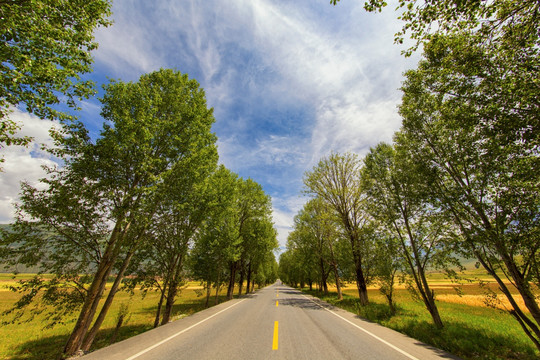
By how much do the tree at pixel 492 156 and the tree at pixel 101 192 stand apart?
37.8ft

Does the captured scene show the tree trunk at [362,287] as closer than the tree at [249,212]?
Yes

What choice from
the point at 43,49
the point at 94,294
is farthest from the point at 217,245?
the point at 43,49

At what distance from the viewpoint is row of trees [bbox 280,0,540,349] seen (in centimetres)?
534

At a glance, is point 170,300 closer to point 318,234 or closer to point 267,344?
point 267,344

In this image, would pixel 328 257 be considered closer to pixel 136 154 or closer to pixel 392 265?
pixel 392 265

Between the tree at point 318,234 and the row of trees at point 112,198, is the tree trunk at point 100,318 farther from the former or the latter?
the tree at point 318,234

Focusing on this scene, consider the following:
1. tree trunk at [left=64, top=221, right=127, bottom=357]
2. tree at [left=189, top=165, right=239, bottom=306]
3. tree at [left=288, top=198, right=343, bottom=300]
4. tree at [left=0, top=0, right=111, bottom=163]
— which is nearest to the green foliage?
tree at [left=0, top=0, right=111, bottom=163]

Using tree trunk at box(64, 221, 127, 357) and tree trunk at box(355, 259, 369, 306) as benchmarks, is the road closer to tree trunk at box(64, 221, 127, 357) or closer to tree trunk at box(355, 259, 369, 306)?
tree trunk at box(64, 221, 127, 357)

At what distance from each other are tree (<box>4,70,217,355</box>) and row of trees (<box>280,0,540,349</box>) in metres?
9.30

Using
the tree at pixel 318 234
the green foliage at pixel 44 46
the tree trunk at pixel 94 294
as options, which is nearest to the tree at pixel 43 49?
the green foliage at pixel 44 46


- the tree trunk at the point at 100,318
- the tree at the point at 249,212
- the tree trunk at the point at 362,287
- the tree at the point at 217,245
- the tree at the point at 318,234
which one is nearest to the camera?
the tree trunk at the point at 100,318

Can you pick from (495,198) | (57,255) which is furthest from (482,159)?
(57,255)

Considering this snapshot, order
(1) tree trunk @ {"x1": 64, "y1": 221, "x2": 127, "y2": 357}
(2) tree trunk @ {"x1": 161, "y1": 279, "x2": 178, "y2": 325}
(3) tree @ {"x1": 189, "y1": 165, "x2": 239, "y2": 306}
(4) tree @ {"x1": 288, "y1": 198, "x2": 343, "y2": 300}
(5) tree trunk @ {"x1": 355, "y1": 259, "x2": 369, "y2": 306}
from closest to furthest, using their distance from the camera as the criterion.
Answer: (1) tree trunk @ {"x1": 64, "y1": 221, "x2": 127, "y2": 357}
(2) tree trunk @ {"x1": 161, "y1": 279, "x2": 178, "y2": 325}
(5) tree trunk @ {"x1": 355, "y1": 259, "x2": 369, "y2": 306}
(3) tree @ {"x1": 189, "y1": 165, "x2": 239, "y2": 306}
(4) tree @ {"x1": 288, "y1": 198, "x2": 343, "y2": 300}

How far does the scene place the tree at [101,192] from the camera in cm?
810
